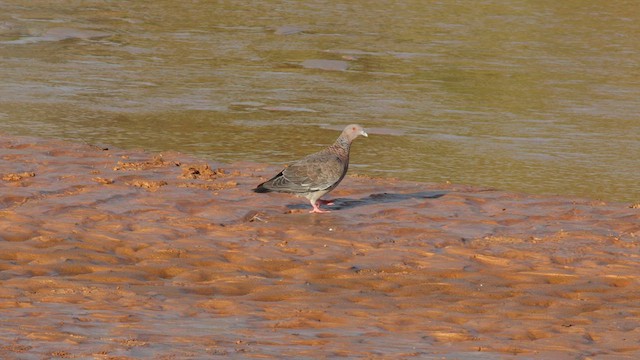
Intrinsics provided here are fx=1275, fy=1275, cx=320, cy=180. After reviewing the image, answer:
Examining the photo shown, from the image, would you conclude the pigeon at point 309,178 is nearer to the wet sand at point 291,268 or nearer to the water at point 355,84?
the wet sand at point 291,268

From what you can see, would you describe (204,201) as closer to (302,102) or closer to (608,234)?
(608,234)

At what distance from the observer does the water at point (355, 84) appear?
13867 mm

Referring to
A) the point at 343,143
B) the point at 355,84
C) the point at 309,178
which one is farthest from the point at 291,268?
the point at 355,84

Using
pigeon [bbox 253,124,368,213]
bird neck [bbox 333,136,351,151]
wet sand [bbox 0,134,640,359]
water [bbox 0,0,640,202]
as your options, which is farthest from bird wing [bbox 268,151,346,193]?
water [bbox 0,0,640,202]

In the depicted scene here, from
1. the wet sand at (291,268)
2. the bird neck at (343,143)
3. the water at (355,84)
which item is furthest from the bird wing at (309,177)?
the water at (355,84)

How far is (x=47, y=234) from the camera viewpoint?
30.7ft

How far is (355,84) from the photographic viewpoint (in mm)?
18016

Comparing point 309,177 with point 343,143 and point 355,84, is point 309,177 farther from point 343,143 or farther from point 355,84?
point 355,84

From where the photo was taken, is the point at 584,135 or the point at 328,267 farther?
the point at 584,135

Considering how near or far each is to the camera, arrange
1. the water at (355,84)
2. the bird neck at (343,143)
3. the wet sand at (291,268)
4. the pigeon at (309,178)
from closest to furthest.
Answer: the wet sand at (291,268) → the pigeon at (309,178) → the bird neck at (343,143) → the water at (355,84)

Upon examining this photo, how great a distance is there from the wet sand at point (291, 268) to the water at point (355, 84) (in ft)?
5.13

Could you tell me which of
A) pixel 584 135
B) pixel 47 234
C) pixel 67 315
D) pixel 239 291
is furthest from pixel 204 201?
pixel 584 135

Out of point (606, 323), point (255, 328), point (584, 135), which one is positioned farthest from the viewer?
point (584, 135)

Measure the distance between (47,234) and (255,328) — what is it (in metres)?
2.81
